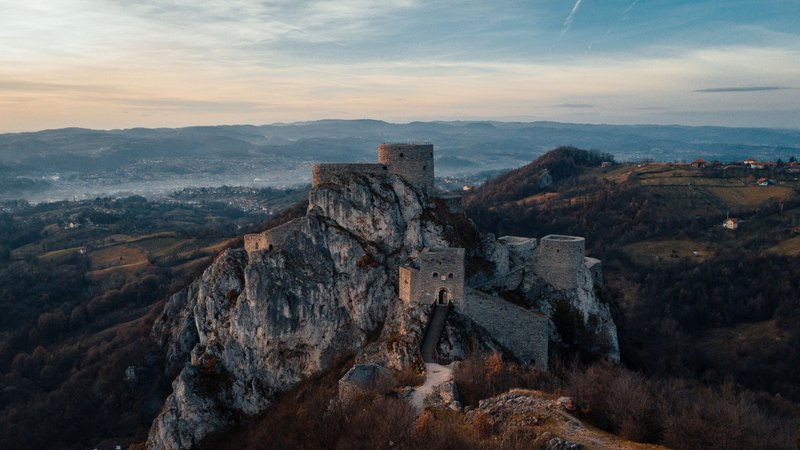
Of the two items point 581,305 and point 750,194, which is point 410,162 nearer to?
point 581,305

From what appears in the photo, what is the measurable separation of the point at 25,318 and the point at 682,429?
120876 millimetres

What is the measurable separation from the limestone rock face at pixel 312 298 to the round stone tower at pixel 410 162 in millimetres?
1183

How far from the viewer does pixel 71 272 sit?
125938 millimetres

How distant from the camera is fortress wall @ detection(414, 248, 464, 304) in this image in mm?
A: 36188

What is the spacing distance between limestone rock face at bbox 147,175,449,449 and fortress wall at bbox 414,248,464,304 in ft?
23.9

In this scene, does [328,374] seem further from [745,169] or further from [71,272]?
[745,169]

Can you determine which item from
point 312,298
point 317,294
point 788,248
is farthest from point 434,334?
point 788,248

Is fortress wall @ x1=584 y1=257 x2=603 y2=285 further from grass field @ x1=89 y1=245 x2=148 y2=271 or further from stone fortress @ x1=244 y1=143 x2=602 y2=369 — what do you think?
A: grass field @ x1=89 y1=245 x2=148 y2=271

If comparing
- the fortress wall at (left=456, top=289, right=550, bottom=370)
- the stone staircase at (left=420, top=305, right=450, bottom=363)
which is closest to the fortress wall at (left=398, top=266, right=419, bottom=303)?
the stone staircase at (left=420, top=305, right=450, bottom=363)

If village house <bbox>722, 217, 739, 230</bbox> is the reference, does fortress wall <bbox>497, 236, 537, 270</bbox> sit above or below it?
above

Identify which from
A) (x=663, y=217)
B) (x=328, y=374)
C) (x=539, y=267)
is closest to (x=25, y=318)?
(x=328, y=374)

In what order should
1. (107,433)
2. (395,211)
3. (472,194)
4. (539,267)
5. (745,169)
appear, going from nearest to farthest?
(539,267) < (395,211) < (107,433) < (745,169) < (472,194)

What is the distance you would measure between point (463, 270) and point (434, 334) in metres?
4.72

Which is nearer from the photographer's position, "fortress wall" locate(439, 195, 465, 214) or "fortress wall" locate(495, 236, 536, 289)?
"fortress wall" locate(495, 236, 536, 289)
